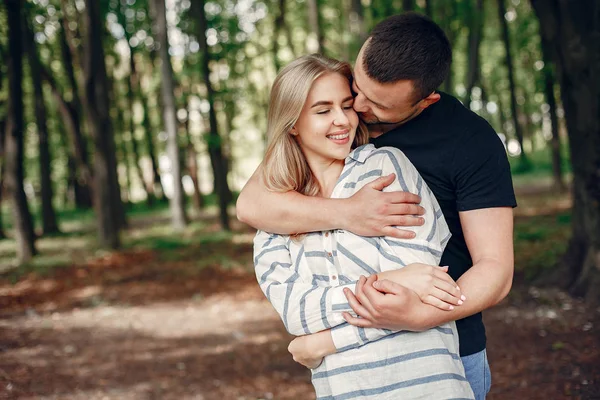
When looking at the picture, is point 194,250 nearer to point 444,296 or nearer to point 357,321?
point 357,321

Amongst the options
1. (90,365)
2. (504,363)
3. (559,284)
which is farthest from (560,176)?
(90,365)

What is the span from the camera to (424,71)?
2146 mm

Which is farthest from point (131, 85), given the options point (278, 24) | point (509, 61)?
point (509, 61)

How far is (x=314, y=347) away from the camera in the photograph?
6.84 ft

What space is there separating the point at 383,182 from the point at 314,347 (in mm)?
637

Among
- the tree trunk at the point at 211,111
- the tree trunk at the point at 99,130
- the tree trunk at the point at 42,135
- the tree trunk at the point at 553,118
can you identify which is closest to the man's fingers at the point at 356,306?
the tree trunk at the point at 553,118

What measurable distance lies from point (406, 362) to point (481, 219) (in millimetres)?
570

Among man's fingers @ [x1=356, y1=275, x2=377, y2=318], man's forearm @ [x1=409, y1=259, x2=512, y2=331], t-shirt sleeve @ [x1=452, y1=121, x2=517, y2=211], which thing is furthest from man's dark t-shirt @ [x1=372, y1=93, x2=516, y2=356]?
man's fingers @ [x1=356, y1=275, x2=377, y2=318]

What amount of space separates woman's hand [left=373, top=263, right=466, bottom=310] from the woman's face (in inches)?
23.3

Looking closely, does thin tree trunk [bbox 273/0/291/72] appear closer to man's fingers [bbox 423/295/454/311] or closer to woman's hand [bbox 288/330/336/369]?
woman's hand [bbox 288/330/336/369]

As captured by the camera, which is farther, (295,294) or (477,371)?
(477,371)

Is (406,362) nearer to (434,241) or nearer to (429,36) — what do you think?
(434,241)

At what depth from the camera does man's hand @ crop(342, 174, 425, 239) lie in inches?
79.6

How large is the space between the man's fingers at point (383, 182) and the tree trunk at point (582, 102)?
5131 mm
